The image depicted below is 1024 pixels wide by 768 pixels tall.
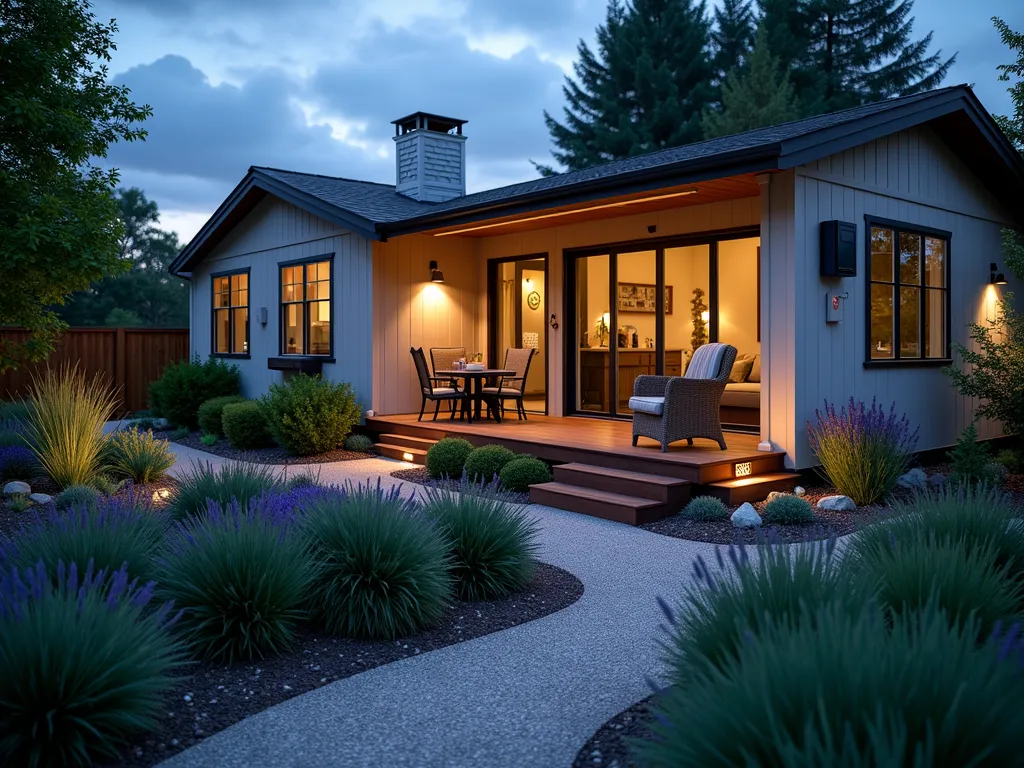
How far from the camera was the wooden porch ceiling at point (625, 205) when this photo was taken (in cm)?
767

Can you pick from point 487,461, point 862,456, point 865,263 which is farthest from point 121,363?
point 862,456

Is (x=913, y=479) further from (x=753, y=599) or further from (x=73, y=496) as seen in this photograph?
(x=73, y=496)

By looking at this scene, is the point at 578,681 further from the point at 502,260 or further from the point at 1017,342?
the point at 502,260

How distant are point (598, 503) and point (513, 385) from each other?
160 inches

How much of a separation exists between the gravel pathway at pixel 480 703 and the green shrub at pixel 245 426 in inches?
275

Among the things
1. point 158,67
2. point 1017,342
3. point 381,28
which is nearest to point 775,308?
point 1017,342

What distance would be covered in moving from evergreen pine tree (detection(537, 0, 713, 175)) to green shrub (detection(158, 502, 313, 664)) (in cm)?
2108

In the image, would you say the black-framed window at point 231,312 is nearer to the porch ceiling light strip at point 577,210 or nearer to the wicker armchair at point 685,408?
the porch ceiling light strip at point 577,210

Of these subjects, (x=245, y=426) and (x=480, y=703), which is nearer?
(x=480, y=703)

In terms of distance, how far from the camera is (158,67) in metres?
48.8

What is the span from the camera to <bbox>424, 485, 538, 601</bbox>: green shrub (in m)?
4.23

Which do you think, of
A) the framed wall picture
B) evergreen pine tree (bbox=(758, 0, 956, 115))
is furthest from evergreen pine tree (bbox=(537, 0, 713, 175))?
the framed wall picture

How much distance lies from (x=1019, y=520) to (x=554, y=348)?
23.2 feet

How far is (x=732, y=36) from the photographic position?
24.2m
